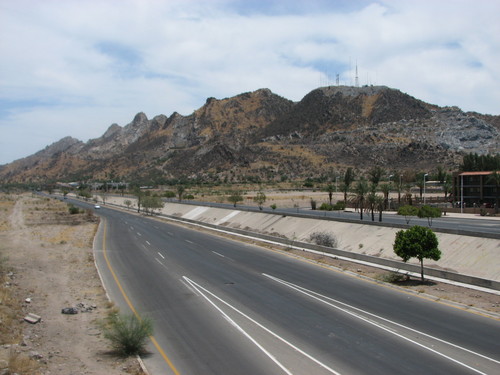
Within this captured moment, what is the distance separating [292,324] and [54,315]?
9.42 meters

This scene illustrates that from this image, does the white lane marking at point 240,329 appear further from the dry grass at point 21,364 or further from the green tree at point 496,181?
the green tree at point 496,181

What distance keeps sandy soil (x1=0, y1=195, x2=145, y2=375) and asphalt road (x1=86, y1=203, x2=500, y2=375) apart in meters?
1.28

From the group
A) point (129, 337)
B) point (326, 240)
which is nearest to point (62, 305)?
point (129, 337)

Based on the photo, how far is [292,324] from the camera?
53.3 ft

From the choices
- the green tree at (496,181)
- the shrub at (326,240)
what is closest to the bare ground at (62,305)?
the shrub at (326,240)

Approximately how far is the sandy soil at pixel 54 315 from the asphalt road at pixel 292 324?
1277 millimetres

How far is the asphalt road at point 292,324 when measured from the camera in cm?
1251

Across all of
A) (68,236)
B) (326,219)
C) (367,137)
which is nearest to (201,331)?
(326,219)

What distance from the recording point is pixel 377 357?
1290cm

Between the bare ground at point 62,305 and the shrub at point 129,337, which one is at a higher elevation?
the shrub at point 129,337

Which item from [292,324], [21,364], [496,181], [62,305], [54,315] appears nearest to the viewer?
[21,364]

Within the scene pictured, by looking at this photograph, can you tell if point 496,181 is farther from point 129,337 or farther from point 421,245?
point 129,337

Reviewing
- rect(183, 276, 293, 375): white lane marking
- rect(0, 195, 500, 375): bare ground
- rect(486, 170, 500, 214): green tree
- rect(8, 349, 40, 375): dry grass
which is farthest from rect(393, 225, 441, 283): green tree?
rect(486, 170, 500, 214): green tree

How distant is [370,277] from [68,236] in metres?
35.7
